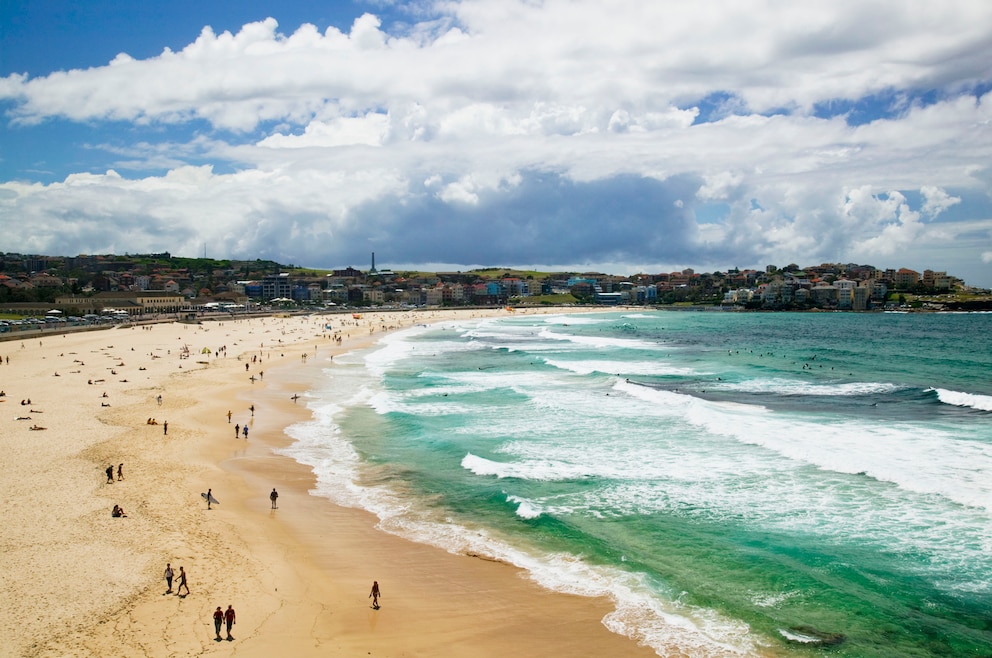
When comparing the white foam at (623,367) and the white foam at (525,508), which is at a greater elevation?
the white foam at (623,367)

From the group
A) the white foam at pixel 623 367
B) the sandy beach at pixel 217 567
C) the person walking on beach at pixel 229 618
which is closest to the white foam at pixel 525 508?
the sandy beach at pixel 217 567

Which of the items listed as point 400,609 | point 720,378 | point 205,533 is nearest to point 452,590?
point 400,609

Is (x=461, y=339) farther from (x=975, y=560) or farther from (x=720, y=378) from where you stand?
(x=975, y=560)

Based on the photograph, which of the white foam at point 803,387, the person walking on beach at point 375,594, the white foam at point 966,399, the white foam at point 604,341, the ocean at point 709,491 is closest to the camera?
the ocean at point 709,491

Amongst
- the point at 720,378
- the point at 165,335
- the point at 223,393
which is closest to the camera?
the point at 223,393

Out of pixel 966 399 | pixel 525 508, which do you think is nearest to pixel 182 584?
pixel 525 508

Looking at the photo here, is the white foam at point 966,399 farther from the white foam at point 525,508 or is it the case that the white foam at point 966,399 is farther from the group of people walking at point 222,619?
the group of people walking at point 222,619

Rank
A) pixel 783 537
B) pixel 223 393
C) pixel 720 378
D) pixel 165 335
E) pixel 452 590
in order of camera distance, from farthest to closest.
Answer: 1. pixel 165 335
2. pixel 720 378
3. pixel 223 393
4. pixel 783 537
5. pixel 452 590
